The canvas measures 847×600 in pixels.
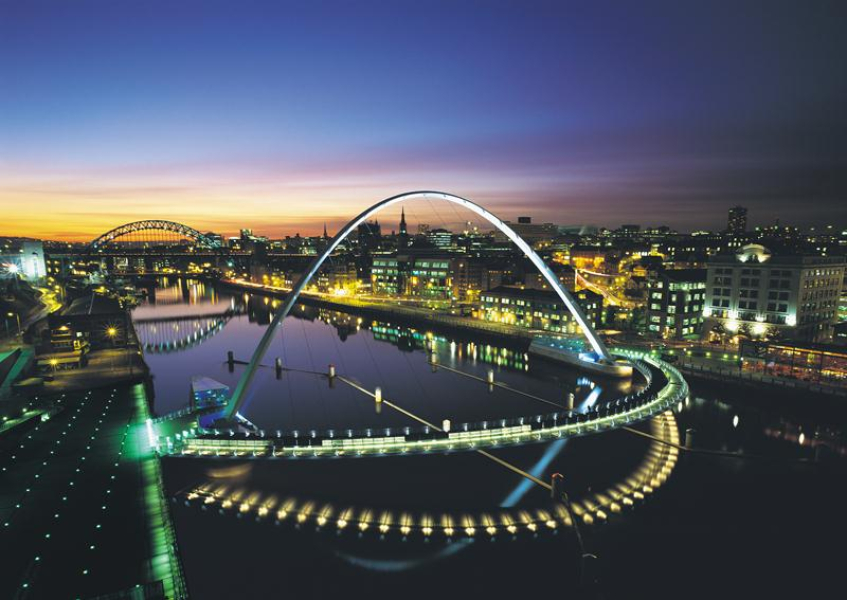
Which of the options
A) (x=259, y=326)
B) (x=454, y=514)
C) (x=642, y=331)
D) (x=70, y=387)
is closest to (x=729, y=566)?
(x=454, y=514)

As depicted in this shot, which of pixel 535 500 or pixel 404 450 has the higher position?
pixel 404 450

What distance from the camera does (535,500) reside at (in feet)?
68.9

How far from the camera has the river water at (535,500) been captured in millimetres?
16562

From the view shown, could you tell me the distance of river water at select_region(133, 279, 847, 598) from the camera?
54.3ft

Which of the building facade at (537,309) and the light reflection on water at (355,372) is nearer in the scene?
the light reflection on water at (355,372)

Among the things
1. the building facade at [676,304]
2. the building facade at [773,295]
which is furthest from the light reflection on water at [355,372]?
the building facade at [773,295]

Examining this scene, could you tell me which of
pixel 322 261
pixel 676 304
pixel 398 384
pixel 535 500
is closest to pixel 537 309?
pixel 676 304

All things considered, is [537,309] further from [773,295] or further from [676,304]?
[773,295]

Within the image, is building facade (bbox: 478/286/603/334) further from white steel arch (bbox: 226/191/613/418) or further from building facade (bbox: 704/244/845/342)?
white steel arch (bbox: 226/191/613/418)

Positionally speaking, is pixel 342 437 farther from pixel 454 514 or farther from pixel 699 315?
pixel 699 315

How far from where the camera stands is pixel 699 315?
184 ft

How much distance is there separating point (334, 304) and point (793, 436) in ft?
244

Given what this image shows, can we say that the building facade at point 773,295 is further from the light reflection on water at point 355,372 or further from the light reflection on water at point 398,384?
the light reflection on water at point 355,372

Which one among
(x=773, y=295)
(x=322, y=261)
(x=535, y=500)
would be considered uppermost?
(x=322, y=261)
